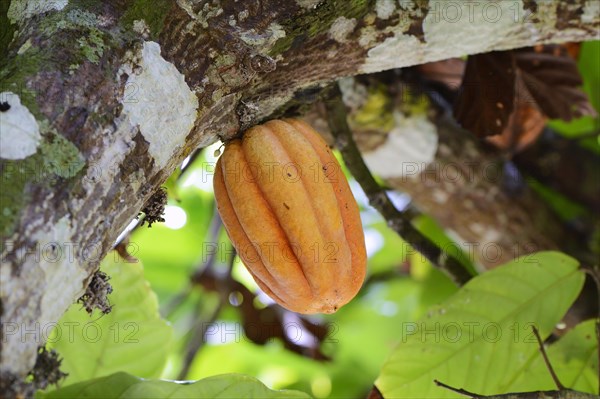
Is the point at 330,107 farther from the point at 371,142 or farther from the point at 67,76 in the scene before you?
the point at 67,76

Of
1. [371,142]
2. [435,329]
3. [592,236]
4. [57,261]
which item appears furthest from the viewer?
[592,236]

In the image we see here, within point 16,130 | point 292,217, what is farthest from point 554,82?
point 16,130

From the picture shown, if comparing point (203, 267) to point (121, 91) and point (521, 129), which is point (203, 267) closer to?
point (521, 129)

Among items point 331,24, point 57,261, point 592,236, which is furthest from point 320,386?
point 57,261

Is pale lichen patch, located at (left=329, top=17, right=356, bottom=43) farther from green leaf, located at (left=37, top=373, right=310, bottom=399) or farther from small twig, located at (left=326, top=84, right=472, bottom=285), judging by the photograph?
green leaf, located at (left=37, top=373, right=310, bottom=399)

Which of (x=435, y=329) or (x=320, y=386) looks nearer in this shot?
(x=435, y=329)

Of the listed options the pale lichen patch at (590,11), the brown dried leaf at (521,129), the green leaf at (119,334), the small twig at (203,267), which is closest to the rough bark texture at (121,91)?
the pale lichen patch at (590,11)

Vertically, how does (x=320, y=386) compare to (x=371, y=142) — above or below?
below
